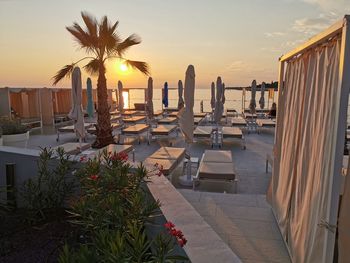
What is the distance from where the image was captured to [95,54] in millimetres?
9258

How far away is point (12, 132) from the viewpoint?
8.59 m

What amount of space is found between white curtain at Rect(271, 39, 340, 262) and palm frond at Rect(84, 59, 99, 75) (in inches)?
292

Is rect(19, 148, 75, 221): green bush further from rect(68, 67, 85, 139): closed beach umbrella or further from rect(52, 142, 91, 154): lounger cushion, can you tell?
rect(68, 67, 85, 139): closed beach umbrella

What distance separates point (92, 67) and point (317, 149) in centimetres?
862

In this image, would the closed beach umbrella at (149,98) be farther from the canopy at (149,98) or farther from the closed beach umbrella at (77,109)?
the closed beach umbrella at (77,109)

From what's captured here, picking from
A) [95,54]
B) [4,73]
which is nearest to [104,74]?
[95,54]

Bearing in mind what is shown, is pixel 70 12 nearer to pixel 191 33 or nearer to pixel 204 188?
pixel 191 33

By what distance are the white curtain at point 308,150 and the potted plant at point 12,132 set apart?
803 centimetres

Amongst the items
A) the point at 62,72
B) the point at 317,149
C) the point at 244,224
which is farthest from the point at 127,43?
the point at 317,149

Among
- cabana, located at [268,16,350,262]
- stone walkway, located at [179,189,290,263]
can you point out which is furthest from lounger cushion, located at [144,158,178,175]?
cabana, located at [268,16,350,262]

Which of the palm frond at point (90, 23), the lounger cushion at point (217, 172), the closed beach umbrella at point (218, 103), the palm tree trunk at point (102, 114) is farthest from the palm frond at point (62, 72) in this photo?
the lounger cushion at point (217, 172)

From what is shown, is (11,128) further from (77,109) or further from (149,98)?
(149,98)

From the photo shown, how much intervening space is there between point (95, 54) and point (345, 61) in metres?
8.76

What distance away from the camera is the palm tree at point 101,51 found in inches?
348
